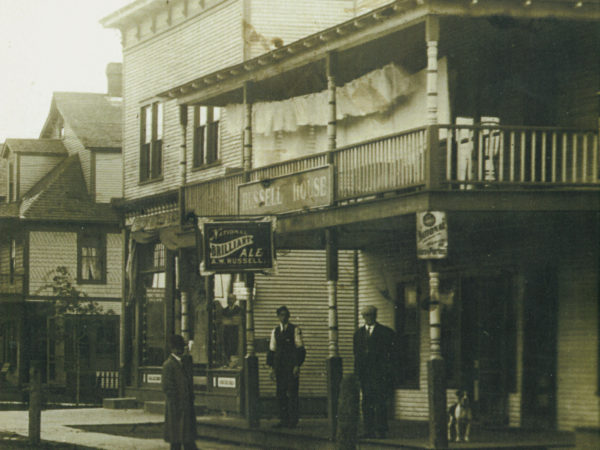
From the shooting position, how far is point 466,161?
17.0m

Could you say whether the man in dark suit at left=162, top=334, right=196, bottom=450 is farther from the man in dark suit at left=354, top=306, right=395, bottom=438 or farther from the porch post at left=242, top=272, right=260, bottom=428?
the porch post at left=242, top=272, right=260, bottom=428

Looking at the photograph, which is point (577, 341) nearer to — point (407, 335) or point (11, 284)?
point (407, 335)

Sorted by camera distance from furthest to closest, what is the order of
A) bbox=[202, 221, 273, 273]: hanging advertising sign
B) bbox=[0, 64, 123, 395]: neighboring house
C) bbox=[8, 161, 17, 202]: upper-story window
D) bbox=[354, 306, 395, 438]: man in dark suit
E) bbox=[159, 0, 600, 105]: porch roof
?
bbox=[8, 161, 17, 202]: upper-story window < bbox=[0, 64, 123, 395]: neighboring house < bbox=[202, 221, 273, 273]: hanging advertising sign < bbox=[354, 306, 395, 438]: man in dark suit < bbox=[159, 0, 600, 105]: porch roof

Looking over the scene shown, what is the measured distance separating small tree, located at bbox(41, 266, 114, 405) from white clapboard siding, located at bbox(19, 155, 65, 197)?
15.6 ft

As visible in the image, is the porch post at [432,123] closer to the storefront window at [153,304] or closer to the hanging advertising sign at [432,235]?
the hanging advertising sign at [432,235]

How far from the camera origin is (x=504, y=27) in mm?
16938

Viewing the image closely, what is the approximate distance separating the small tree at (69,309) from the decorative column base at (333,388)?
1975cm

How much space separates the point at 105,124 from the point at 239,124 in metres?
20.4

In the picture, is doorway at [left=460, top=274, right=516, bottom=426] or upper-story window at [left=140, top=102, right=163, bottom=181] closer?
doorway at [left=460, top=274, right=516, bottom=426]

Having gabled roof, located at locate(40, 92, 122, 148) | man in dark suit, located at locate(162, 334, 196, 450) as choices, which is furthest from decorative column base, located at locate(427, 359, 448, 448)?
gabled roof, located at locate(40, 92, 122, 148)

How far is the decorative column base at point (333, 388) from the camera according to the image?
17.9 metres

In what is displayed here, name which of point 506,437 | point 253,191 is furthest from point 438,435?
point 253,191

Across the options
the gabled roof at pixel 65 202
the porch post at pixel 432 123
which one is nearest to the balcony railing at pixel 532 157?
the porch post at pixel 432 123

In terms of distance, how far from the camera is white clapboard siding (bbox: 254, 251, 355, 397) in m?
23.8
